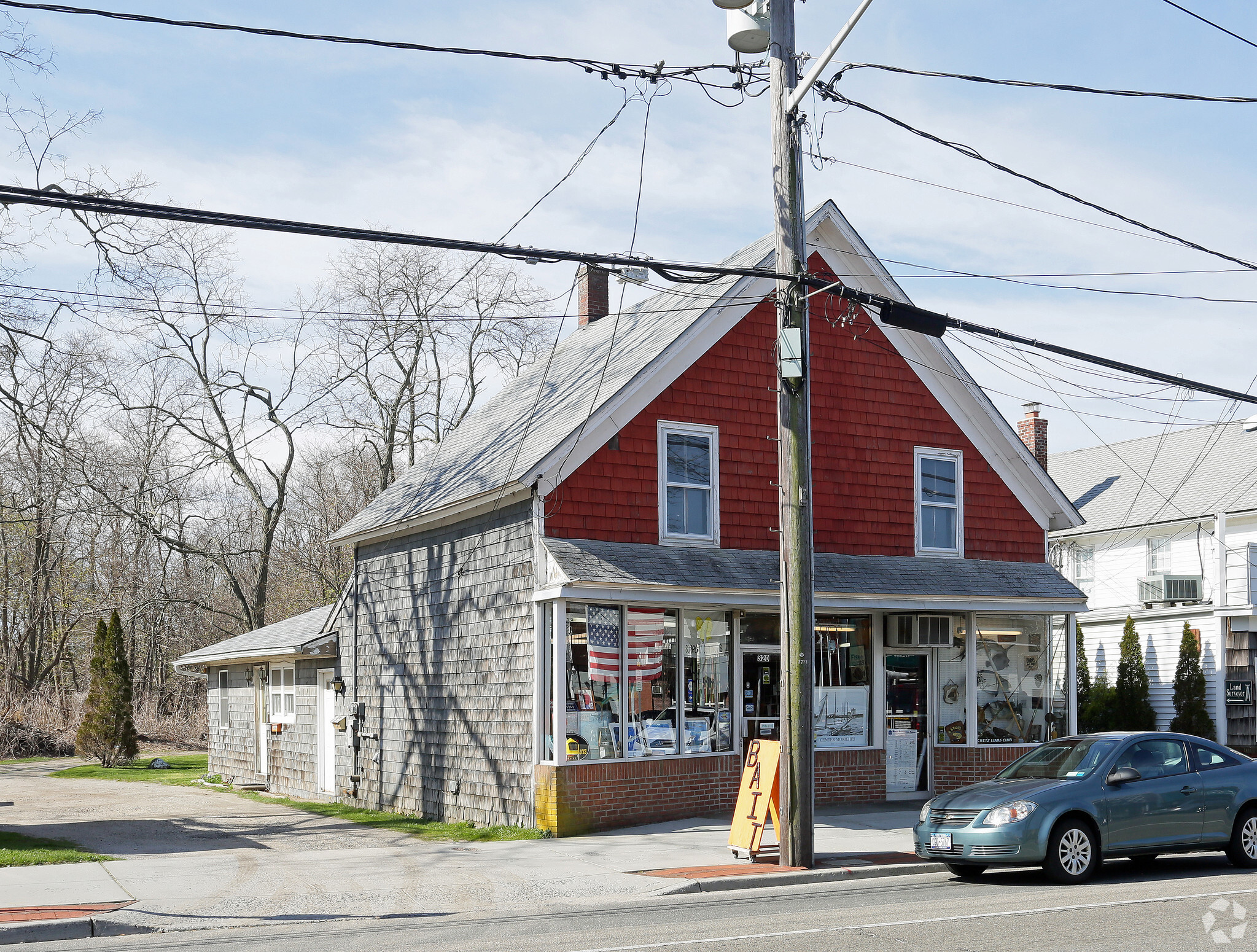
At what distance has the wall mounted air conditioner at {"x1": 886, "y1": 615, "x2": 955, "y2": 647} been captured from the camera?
19500mm

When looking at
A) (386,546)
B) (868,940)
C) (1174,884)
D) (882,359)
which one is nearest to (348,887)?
(868,940)

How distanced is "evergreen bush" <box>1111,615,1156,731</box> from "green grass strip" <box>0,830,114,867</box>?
2286 cm

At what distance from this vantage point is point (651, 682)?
1731 centimetres

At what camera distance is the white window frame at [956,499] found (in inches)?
799

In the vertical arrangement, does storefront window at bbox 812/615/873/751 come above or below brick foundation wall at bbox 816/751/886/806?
above

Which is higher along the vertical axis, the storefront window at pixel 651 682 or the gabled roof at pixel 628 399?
the gabled roof at pixel 628 399

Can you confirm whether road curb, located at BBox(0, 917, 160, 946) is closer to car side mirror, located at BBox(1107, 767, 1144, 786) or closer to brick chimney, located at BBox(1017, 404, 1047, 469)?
car side mirror, located at BBox(1107, 767, 1144, 786)

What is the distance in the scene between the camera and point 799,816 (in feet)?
42.8

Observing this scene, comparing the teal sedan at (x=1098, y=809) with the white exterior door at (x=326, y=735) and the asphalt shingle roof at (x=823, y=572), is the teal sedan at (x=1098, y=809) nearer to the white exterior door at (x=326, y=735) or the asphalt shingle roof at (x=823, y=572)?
the asphalt shingle roof at (x=823, y=572)

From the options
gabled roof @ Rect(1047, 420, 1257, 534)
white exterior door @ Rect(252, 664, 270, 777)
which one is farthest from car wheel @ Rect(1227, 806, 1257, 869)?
white exterior door @ Rect(252, 664, 270, 777)

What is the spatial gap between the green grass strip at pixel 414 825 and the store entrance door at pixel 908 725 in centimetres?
632

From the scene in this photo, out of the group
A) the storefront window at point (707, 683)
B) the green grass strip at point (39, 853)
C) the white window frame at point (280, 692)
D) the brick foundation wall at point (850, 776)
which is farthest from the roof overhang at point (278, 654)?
the brick foundation wall at point (850, 776)

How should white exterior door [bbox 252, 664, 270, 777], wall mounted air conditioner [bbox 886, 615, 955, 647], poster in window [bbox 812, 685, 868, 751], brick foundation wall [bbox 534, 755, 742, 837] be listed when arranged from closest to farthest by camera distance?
brick foundation wall [bbox 534, 755, 742, 837]
poster in window [bbox 812, 685, 868, 751]
wall mounted air conditioner [bbox 886, 615, 955, 647]
white exterior door [bbox 252, 664, 270, 777]

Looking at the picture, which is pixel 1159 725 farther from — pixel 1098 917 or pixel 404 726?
pixel 1098 917
